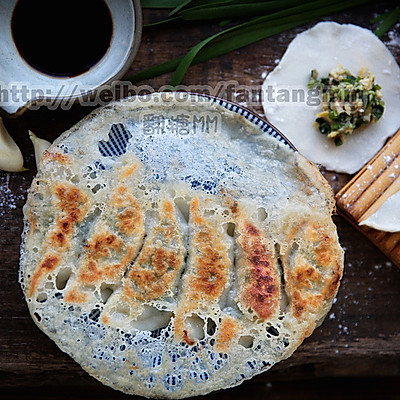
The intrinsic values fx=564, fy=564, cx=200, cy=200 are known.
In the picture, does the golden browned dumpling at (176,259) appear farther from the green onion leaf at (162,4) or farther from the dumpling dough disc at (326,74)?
the green onion leaf at (162,4)

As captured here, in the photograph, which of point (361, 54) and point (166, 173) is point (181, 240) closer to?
point (166, 173)

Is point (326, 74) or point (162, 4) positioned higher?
point (326, 74)

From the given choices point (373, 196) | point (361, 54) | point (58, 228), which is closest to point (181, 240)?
point (58, 228)

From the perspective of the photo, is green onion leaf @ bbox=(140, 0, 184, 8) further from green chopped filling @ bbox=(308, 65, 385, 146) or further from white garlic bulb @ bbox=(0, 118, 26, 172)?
white garlic bulb @ bbox=(0, 118, 26, 172)

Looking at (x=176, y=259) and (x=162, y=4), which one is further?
(x=162, y=4)

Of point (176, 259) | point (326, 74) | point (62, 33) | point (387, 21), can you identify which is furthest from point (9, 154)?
point (387, 21)

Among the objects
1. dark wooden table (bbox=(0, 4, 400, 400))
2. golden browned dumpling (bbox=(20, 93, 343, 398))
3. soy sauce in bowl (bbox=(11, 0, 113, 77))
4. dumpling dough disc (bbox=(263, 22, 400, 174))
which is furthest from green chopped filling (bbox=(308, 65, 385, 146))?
soy sauce in bowl (bbox=(11, 0, 113, 77))

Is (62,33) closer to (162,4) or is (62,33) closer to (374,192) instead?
(162,4)
